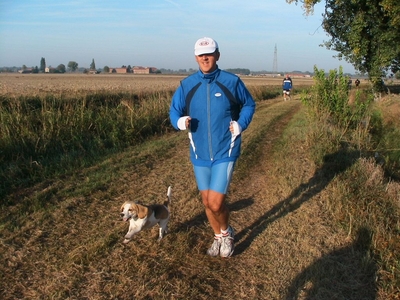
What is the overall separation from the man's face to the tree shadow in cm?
214

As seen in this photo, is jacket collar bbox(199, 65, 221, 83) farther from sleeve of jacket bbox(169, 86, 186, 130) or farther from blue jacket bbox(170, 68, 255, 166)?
sleeve of jacket bbox(169, 86, 186, 130)

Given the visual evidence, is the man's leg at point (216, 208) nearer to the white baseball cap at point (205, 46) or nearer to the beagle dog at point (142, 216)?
the beagle dog at point (142, 216)

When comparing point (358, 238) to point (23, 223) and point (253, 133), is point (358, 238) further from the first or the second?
point (253, 133)

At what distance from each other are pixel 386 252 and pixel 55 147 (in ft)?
23.1

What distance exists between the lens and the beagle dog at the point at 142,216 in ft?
13.8

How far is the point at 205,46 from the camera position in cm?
367

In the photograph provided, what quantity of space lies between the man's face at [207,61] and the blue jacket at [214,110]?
0.06 meters

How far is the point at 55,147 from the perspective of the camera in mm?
8727

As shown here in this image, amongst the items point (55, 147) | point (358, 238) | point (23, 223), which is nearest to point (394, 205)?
point (358, 238)

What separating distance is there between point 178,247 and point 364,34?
1927 centimetres

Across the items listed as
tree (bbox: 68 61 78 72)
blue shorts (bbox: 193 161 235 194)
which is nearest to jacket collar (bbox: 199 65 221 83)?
blue shorts (bbox: 193 161 235 194)

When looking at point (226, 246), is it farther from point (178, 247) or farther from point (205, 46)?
point (205, 46)

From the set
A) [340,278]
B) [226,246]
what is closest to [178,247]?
[226,246]

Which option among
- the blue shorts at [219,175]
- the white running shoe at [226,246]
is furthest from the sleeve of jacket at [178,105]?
the white running shoe at [226,246]
